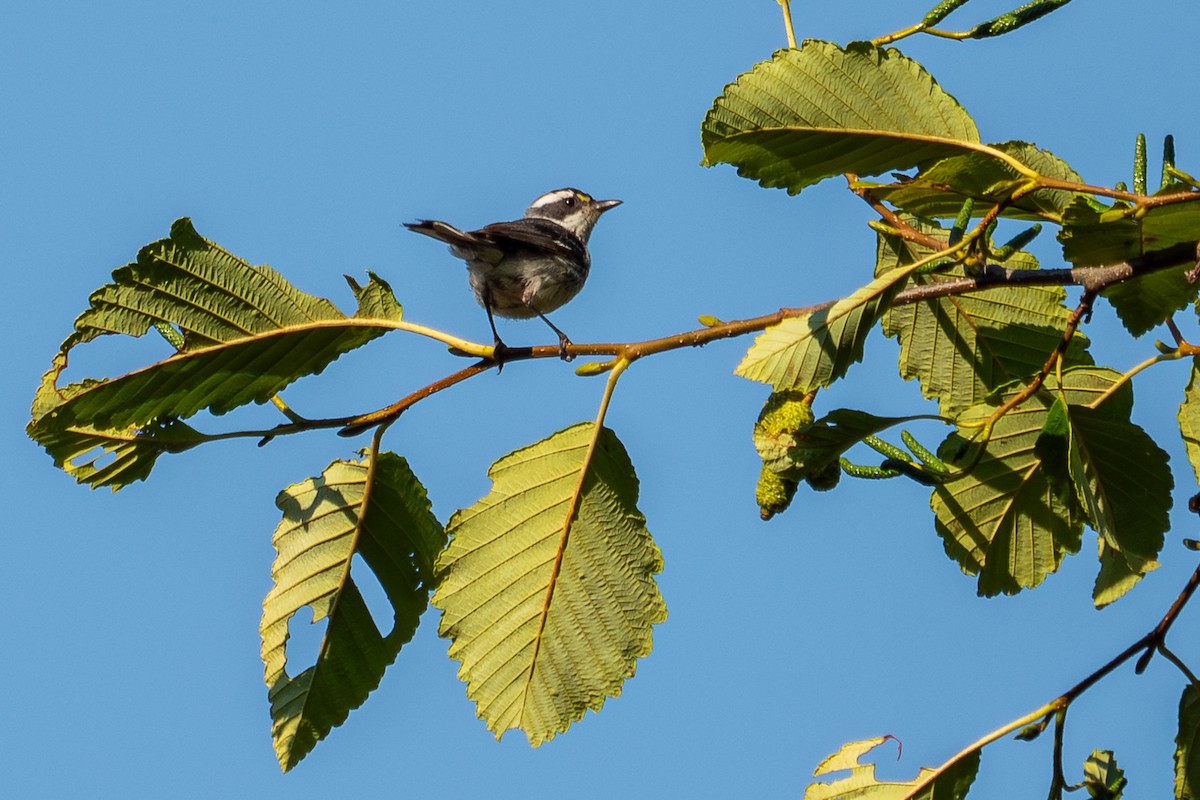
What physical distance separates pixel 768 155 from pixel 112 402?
1.75 meters

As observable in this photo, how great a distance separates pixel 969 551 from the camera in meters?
3.45

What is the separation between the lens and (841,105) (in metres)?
3.23

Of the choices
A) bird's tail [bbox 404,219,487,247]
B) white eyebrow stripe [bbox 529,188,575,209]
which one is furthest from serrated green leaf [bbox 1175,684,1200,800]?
white eyebrow stripe [bbox 529,188,575,209]

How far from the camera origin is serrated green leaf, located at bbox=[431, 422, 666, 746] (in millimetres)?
3301

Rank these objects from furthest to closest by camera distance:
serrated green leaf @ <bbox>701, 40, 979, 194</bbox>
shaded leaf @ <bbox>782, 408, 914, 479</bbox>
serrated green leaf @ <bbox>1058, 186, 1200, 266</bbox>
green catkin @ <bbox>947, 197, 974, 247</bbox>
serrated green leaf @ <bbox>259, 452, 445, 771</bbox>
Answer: serrated green leaf @ <bbox>259, 452, 445, 771</bbox> < serrated green leaf @ <bbox>701, 40, 979, 194</bbox> < shaded leaf @ <bbox>782, 408, 914, 479</bbox> < green catkin @ <bbox>947, 197, 974, 247</bbox> < serrated green leaf @ <bbox>1058, 186, 1200, 266</bbox>

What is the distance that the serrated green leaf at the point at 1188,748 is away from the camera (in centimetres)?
317

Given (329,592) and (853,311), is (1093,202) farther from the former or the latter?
(329,592)

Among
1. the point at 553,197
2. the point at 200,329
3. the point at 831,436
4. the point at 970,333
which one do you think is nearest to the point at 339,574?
the point at 200,329

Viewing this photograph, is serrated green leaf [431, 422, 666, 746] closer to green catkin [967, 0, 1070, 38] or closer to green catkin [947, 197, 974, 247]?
green catkin [947, 197, 974, 247]

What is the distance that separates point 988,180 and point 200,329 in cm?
198

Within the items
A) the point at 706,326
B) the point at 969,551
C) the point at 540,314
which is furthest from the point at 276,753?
the point at 540,314

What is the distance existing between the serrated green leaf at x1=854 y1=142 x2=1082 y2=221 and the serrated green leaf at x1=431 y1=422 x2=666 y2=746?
1.00m

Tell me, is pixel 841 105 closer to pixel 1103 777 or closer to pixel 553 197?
pixel 1103 777

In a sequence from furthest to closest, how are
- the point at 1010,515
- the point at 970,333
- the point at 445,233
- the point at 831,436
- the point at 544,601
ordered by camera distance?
the point at 445,233
the point at 970,333
the point at 1010,515
the point at 544,601
the point at 831,436
